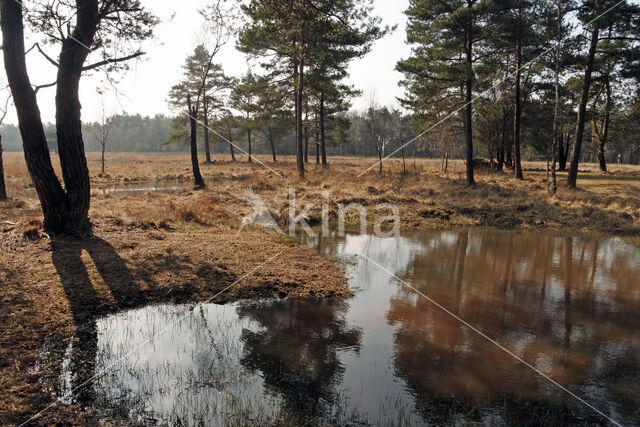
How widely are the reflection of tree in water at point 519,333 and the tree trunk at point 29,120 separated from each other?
24.3 ft

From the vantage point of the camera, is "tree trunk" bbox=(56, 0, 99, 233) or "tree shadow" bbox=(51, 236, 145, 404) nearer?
"tree shadow" bbox=(51, 236, 145, 404)

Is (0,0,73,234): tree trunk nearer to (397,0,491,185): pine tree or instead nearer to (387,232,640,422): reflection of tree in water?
(387,232,640,422): reflection of tree in water

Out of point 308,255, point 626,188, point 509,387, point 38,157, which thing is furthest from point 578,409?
point 626,188

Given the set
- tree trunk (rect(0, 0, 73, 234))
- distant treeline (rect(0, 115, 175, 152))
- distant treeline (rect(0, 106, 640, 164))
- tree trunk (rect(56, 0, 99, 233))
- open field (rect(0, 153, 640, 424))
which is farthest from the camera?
distant treeline (rect(0, 115, 175, 152))

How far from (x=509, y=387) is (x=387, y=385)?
141cm

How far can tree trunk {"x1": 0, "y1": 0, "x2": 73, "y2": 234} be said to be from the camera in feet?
27.3

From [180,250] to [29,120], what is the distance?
4.10m

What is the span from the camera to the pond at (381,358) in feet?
13.8

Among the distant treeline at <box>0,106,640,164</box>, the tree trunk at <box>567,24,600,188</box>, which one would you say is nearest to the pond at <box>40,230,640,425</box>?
the tree trunk at <box>567,24,600,188</box>

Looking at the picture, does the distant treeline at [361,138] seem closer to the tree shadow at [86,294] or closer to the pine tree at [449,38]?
the pine tree at [449,38]

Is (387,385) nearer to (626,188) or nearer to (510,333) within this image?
(510,333)

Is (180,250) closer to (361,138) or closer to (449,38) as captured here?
(449,38)

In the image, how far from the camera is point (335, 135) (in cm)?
4059

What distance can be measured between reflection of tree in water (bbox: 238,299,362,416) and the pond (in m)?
0.02
